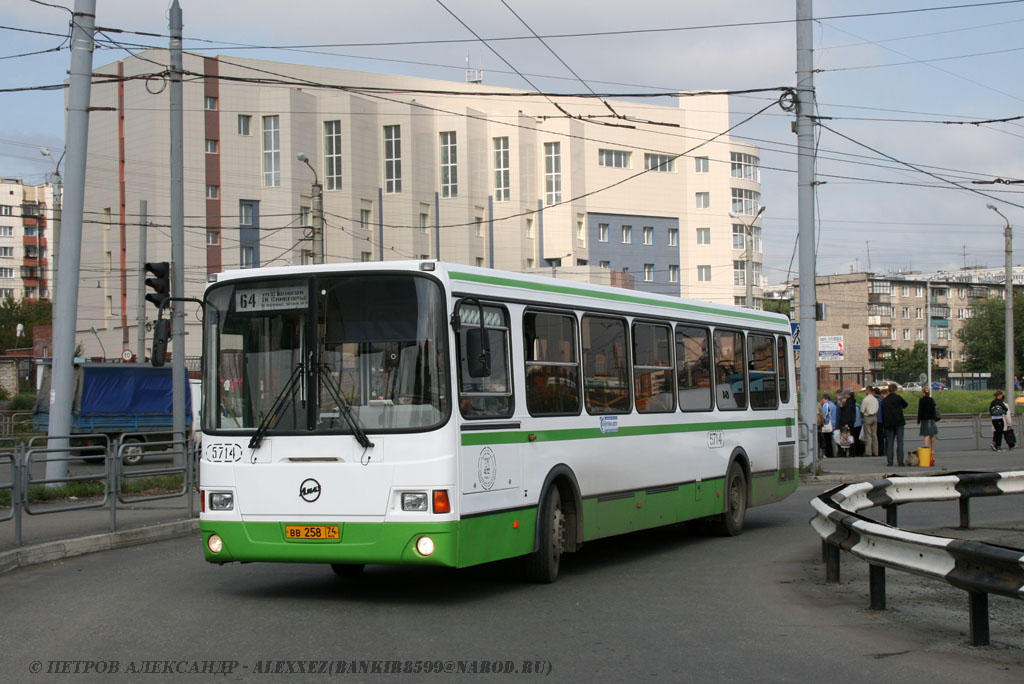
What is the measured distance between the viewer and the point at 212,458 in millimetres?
9820

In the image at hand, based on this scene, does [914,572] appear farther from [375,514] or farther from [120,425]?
[120,425]

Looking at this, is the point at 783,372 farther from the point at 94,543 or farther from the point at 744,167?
the point at 744,167

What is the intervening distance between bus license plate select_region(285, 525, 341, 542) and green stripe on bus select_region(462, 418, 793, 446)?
3.95 ft

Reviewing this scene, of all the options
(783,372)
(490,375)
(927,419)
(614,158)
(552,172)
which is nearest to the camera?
(490,375)

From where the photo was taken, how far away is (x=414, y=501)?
9.12 meters

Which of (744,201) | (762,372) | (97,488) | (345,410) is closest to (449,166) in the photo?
(744,201)

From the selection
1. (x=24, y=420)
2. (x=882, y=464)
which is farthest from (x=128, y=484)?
(x=24, y=420)

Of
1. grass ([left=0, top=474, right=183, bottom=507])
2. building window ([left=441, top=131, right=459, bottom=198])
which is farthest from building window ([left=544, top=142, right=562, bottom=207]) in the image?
grass ([left=0, top=474, right=183, bottom=507])

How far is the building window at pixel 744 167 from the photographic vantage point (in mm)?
85875

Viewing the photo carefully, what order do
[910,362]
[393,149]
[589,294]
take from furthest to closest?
[910,362], [393,149], [589,294]

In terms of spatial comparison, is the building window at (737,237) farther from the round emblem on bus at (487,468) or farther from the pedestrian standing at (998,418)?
the round emblem on bus at (487,468)

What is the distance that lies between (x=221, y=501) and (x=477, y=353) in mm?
2429

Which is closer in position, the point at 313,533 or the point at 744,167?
the point at 313,533

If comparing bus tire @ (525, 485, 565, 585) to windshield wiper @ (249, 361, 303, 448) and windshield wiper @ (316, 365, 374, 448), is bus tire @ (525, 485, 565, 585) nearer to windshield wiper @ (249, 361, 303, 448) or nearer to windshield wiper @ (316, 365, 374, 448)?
windshield wiper @ (316, 365, 374, 448)
